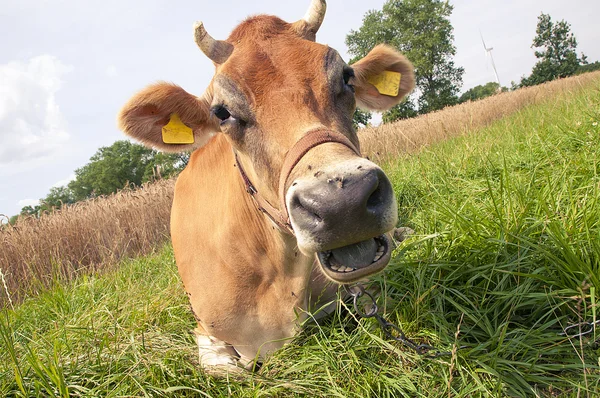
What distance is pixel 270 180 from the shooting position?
214 cm

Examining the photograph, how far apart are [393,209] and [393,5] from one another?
52.8 m

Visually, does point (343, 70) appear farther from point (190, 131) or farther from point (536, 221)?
point (536, 221)

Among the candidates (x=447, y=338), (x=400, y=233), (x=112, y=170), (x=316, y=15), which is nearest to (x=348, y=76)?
(x=316, y=15)

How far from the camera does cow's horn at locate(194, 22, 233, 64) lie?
2500 millimetres

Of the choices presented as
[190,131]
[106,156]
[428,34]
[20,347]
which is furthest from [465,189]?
[106,156]

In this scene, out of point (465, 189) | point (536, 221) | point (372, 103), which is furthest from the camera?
point (465, 189)

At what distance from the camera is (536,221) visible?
2.60 metres

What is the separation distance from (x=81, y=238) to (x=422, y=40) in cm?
4738

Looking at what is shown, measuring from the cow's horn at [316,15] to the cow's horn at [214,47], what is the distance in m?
0.65

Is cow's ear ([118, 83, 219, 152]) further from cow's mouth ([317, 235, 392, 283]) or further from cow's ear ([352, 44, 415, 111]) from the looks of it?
cow's mouth ([317, 235, 392, 283])

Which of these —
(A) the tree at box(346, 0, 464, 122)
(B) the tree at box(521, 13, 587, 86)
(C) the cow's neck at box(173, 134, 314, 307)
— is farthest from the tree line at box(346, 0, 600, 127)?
(C) the cow's neck at box(173, 134, 314, 307)

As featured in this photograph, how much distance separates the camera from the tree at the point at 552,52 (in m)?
62.5

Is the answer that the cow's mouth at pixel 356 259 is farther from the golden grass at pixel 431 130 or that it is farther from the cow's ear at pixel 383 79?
the golden grass at pixel 431 130

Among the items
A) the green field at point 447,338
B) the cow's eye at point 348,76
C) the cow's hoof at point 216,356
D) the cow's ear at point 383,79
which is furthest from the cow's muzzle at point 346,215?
the cow's ear at point 383,79
